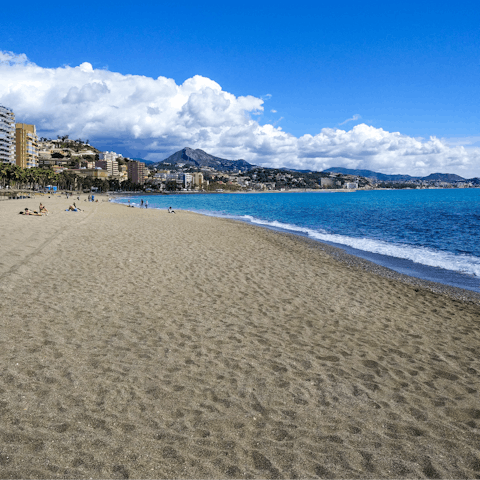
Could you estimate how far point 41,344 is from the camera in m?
5.55

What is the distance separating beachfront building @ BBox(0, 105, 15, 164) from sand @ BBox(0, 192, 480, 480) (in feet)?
412

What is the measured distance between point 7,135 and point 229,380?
13656 cm

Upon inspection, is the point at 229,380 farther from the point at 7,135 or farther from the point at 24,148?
the point at 24,148

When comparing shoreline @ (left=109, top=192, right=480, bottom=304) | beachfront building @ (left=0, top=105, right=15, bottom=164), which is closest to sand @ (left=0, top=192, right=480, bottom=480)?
shoreline @ (left=109, top=192, right=480, bottom=304)

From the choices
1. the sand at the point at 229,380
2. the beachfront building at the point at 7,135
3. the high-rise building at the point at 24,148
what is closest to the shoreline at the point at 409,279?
the sand at the point at 229,380

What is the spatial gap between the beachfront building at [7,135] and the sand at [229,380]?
12568 centimetres

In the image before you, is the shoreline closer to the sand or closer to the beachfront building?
the sand

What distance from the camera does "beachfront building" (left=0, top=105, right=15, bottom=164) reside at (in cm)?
10994

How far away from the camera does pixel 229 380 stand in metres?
4.80

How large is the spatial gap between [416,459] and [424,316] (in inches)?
210

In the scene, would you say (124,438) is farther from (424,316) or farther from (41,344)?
(424,316)

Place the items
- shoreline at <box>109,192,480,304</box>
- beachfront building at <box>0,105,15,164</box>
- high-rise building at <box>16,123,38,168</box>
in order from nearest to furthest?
shoreline at <box>109,192,480,304</box>
beachfront building at <box>0,105,15,164</box>
high-rise building at <box>16,123,38,168</box>

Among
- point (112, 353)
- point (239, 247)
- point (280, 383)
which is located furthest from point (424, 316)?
point (239, 247)

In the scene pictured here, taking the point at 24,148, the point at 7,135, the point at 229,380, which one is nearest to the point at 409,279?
the point at 229,380
